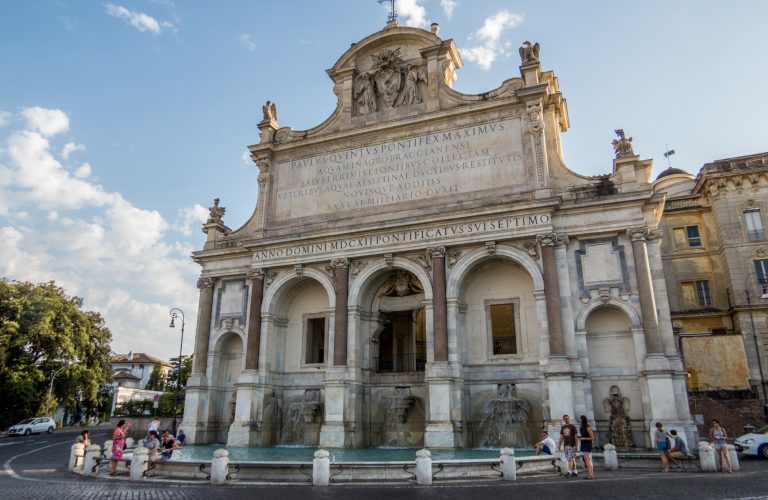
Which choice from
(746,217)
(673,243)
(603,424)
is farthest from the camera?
(673,243)

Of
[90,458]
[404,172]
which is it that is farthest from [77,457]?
[404,172]

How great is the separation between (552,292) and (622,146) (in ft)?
23.6

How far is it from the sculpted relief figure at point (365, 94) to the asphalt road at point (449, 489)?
1971 cm

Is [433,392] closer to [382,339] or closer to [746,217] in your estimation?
[382,339]

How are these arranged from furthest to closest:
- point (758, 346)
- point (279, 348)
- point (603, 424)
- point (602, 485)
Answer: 1. point (758, 346)
2. point (279, 348)
3. point (603, 424)
4. point (602, 485)

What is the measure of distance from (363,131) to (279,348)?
11595mm

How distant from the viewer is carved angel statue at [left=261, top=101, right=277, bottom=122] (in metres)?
30.2

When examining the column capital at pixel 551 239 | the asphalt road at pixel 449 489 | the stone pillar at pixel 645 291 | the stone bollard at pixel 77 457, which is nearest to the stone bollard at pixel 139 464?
the asphalt road at pixel 449 489

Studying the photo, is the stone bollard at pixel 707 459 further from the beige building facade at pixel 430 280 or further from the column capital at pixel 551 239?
the column capital at pixel 551 239

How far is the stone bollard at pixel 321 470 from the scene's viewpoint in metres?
13.3

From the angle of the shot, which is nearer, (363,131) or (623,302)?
(623,302)

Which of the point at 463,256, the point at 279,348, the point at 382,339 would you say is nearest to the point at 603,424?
the point at 463,256

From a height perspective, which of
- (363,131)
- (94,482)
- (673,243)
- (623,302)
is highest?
(363,131)

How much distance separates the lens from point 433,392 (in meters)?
21.8
